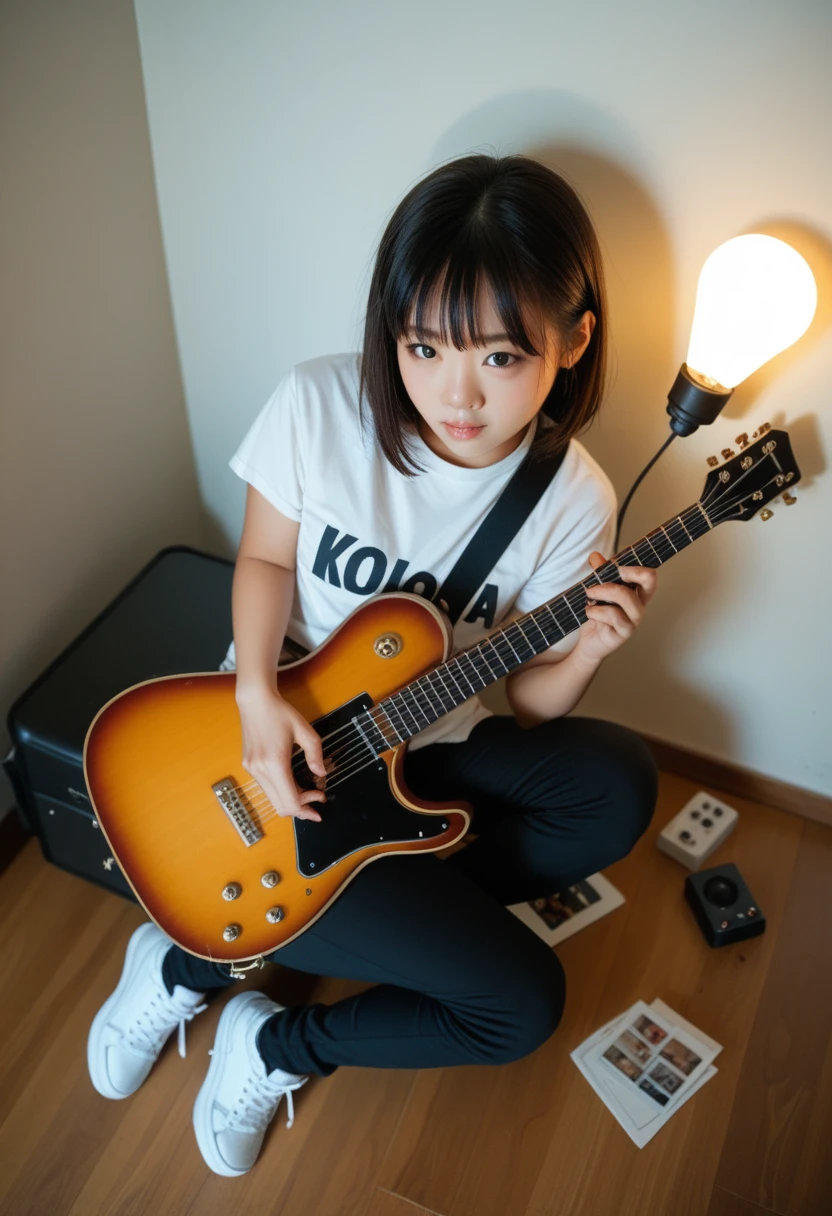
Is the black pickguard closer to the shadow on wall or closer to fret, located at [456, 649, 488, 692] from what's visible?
fret, located at [456, 649, 488, 692]

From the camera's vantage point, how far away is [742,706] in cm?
166

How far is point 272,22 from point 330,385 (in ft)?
1.71

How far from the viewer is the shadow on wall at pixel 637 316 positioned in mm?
1108

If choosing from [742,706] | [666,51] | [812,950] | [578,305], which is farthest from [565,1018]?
[666,51]

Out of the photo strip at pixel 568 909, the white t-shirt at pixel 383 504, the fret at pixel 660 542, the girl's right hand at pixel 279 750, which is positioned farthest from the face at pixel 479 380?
the photo strip at pixel 568 909

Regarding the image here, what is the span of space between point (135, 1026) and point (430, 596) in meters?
0.83

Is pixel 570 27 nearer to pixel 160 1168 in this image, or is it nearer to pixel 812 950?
pixel 812 950

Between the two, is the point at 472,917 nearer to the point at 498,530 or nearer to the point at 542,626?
the point at 542,626

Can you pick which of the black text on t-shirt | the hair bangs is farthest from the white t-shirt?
the hair bangs

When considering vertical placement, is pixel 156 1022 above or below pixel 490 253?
below

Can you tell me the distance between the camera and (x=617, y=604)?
108 centimetres

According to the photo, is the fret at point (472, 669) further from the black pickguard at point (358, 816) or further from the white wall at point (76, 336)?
the white wall at point (76, 336)

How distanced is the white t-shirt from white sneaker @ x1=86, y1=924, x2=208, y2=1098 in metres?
0.69

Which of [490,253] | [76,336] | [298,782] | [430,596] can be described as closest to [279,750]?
[298,782]
